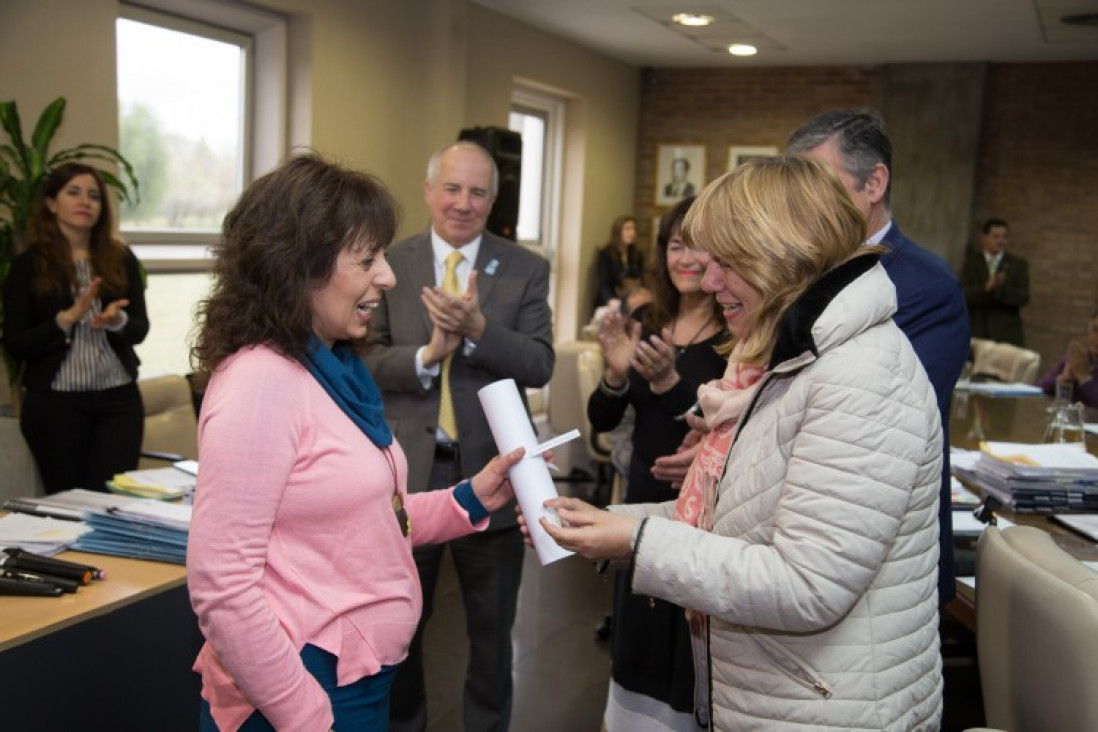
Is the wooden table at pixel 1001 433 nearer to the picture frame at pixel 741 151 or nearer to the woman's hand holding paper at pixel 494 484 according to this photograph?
the woman's hand holding paper at pixel 494 484

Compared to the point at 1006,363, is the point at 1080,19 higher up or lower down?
higher up

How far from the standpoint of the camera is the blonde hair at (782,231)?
1.39 meters

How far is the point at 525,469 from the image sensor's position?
5.73ft

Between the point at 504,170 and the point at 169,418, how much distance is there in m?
2.41

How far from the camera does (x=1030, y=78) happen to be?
31.0 feet

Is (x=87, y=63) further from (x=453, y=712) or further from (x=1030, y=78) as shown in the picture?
(x=1030, y=78)

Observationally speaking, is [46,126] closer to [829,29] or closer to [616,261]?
[829,29]

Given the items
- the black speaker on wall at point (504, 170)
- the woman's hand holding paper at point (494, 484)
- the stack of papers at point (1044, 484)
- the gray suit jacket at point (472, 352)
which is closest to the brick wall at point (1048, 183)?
the black speaker on wall at point (504, 170)

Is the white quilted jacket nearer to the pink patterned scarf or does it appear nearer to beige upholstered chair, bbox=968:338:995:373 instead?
the pink patterned scarf

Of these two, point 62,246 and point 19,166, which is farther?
point 19,166

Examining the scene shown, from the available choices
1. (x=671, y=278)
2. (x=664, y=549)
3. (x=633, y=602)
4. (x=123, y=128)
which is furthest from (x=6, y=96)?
(x=664, y=549)

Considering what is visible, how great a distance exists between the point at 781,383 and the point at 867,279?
18 centimetres

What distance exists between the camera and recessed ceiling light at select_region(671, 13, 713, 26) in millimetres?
7488

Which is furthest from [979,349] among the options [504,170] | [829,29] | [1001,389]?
[504,170]
